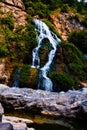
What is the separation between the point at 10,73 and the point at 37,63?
3.16m

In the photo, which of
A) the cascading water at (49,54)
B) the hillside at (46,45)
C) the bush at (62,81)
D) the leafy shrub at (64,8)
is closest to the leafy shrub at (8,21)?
the hillside at (46,45)

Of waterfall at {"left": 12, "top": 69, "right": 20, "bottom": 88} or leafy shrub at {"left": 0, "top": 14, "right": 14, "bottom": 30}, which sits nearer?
waterfall at {"left": 12, "top": 69, "right": 20, "bottom": 88}

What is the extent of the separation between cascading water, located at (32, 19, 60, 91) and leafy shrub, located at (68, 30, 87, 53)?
436 centimetres

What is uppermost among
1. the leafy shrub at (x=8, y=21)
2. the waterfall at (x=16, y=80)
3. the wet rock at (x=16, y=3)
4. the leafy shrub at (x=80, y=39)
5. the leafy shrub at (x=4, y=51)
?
the wet rock at (x=16, y=3)

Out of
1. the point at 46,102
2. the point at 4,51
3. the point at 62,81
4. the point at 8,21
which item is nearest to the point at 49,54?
the point at 62,81

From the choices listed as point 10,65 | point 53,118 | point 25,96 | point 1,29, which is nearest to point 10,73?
→ point 10,65

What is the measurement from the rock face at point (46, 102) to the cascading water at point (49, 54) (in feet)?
29.5

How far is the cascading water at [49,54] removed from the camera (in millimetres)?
34750

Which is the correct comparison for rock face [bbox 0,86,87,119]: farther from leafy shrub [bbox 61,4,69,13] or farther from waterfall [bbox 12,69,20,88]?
leafy shrub [bbox 61,4,69,13]

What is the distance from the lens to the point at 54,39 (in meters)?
41.2

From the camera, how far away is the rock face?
2373 centimetres

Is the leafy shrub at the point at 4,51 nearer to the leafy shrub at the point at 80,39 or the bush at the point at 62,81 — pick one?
the bush at the point at 62,81

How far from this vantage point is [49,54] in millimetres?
38438

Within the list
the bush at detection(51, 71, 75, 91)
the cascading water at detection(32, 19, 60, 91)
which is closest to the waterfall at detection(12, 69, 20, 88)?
the cascading water at detection(32, 19, 60, 91)
